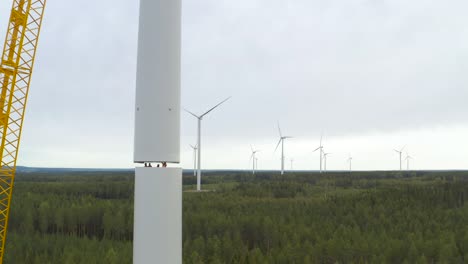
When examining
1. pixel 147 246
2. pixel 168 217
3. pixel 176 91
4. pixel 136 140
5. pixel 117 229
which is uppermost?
pixel 176 91

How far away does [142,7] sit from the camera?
7719mm

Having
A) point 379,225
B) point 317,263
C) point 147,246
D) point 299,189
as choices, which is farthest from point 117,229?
point 299,189

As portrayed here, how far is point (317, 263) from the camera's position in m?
30.6

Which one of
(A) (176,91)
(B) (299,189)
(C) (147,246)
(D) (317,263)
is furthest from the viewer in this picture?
(B) (299,189)

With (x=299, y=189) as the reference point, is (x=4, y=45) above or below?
above

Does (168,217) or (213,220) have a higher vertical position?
(168,217)

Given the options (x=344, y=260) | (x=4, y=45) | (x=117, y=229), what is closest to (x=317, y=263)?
(x=344, y=260)

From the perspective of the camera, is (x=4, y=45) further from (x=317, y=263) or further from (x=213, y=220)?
(x=317, y=263)

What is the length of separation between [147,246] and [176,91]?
109 inches

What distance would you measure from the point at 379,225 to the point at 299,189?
5889 centimetres

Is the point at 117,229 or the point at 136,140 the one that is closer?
the point at 136,140

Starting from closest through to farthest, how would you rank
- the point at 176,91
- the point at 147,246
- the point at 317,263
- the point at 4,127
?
1. the point at 147,246
2. the point at 176,91
3. the point at 317,263
4. the point at 4,127

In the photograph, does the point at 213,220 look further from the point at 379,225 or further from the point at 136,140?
the point at 136,140

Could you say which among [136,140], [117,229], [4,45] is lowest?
[117,229]
